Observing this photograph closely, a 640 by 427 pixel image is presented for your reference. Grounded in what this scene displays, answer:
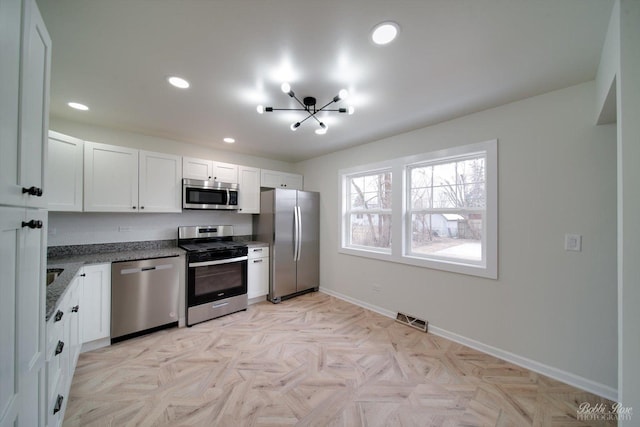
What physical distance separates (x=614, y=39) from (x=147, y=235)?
467 cm

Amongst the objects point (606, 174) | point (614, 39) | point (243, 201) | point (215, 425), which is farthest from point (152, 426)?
point (606, 174)

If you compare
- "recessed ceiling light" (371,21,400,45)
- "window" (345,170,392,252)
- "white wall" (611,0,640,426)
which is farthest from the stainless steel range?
"white wall" (611,0,640,426)

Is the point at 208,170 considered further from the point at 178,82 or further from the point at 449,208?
the point at 449,208

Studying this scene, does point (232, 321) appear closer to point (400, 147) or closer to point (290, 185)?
point (290, 185)

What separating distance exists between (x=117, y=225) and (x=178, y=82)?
2221 mm

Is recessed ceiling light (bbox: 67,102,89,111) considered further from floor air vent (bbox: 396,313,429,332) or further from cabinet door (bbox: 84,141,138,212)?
floor air vent (bbox: 396,313,429,332)

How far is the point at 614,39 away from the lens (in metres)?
1.29

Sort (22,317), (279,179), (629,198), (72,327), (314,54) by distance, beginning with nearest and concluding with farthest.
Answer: (22,317) → (629,198) → (314,54) → (72,327) → (279,179)

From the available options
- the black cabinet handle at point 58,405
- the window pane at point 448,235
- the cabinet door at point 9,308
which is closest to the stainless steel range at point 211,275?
the black cabinet handle at point 58,405

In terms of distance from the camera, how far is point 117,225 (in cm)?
309

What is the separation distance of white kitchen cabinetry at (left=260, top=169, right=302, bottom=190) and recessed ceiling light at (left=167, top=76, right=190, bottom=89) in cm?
214

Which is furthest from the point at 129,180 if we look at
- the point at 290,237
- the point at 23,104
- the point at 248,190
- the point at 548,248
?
the point at 548,248

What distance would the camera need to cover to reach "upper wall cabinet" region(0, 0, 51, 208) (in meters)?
0.74

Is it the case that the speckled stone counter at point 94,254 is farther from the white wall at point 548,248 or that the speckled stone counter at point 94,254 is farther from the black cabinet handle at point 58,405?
the white wall at point 548,248
